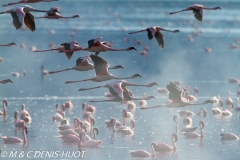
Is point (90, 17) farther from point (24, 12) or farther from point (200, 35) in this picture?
point (24, 12)

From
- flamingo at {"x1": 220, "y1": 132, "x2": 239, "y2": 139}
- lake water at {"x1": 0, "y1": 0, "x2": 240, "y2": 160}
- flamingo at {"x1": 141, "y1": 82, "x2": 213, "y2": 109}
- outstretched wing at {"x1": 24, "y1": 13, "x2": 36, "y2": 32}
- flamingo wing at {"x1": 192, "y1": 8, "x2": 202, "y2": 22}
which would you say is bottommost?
lake water at {"x1": 0, "y1": 0, "x2": 240, "y2": 160}

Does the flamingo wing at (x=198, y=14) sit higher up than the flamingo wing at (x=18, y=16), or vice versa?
the flamingo wing at (x=18, y=16)

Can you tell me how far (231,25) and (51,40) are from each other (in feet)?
55.1

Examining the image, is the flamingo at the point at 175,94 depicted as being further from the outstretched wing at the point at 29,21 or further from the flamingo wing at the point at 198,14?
the outstretched wing at the point at 29,21

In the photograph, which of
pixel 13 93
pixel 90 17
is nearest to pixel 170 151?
pixel 13 93

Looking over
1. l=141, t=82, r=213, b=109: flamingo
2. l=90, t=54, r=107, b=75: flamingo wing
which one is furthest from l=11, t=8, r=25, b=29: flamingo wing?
l=141, t=82, r=213, b=109: flamingo

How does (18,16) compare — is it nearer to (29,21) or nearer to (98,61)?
(29,21)

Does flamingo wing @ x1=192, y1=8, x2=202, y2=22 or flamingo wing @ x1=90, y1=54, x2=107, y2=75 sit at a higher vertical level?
flamingo wing @ x1=192, y1=8, x2=202, y2=22

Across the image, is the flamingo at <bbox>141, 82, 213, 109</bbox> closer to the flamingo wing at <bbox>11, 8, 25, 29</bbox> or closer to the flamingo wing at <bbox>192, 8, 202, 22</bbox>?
the flamingo wing at <bbox>192, 8, 202, 22</bbox>

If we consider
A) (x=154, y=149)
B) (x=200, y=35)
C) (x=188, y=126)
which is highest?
(x=154, y=149)

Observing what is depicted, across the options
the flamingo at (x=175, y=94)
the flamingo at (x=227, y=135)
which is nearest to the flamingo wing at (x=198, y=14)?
the flamingo at (x=175, y=94)

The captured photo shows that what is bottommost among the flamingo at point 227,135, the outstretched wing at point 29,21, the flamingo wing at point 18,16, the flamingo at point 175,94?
the flamingo at point 227,135

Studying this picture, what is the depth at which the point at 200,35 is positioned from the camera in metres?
47.9

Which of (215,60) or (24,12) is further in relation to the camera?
(215,60)
